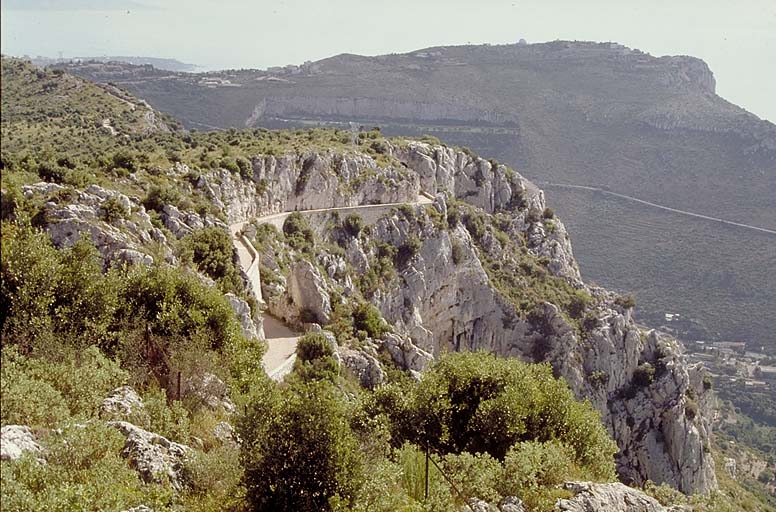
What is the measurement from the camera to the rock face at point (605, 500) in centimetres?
1542

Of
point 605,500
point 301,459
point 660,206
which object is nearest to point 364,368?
point 605,500

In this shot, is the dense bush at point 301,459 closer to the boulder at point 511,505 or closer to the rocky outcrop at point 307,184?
the boulder at point 511,505

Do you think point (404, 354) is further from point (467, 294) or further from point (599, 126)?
point (599, 126)

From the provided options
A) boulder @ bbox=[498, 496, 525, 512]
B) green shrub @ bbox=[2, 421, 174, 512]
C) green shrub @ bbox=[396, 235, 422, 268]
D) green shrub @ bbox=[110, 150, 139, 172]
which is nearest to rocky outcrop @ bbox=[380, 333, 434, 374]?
green shrub @ bbox=[396, 235, 422, 268]

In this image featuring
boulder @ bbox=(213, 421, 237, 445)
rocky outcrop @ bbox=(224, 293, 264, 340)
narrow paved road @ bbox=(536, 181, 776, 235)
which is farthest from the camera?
narrow paved road @ bbox=(536, 181, 776, 235)

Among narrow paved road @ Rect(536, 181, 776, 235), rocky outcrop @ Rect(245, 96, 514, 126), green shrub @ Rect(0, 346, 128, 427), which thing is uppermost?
rocky outcrop @ Rect(245, 96, 514, 126)

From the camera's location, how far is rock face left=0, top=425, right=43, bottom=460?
982cm

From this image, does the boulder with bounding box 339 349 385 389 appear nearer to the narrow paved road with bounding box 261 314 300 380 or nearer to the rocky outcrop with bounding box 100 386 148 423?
the narrow paved road with bounding box 261 314 300 380

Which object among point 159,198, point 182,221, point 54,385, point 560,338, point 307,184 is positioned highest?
point 159,198

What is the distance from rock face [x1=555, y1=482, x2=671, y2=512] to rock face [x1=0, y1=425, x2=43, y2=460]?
10.4 metres

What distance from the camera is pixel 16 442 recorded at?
34.2 ft

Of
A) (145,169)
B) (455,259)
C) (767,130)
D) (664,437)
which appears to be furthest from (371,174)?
(767,130)

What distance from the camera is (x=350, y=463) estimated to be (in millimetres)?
12758

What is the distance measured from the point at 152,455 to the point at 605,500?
10101mm
